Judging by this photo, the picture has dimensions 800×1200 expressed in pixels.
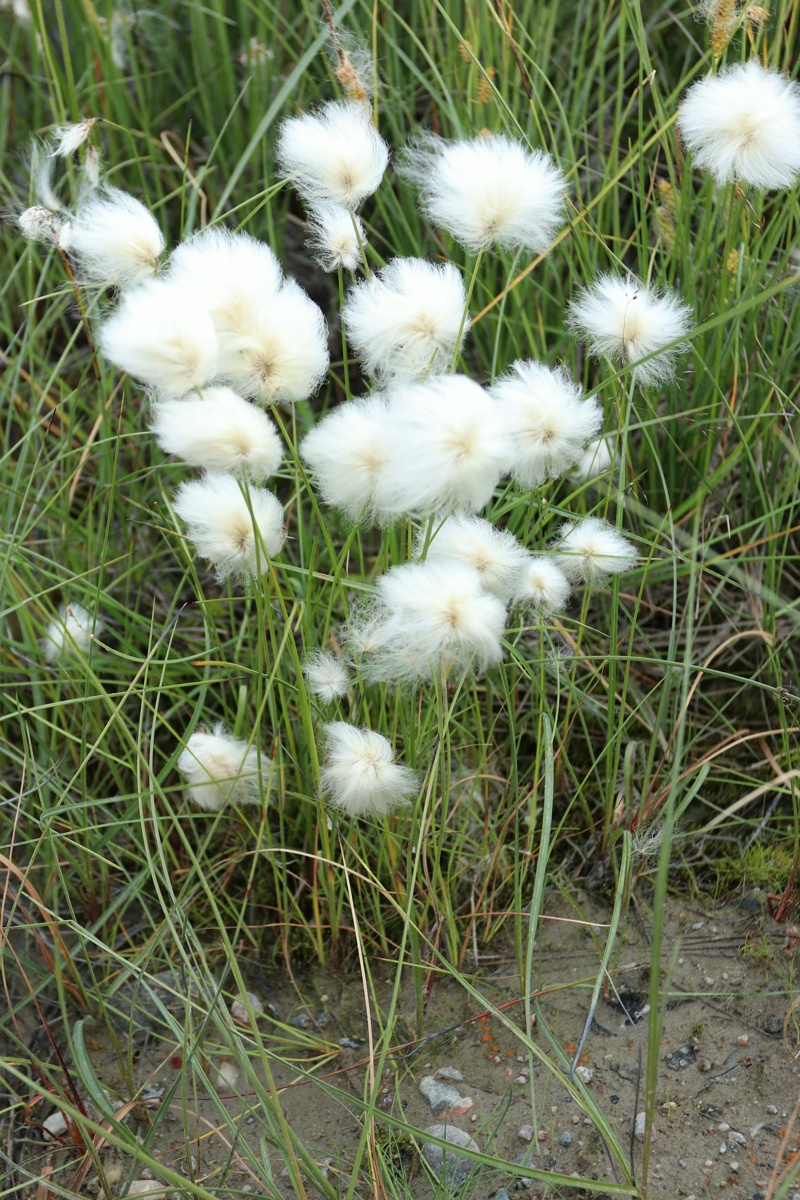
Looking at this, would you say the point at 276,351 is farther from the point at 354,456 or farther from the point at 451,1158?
the point at 451,1158

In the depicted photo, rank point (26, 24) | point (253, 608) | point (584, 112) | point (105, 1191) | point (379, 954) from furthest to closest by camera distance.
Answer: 1. point (26, 24)
2. point (584, 112)
3. point (253, 608)
4. point (379, 954)
5. point (105, 1191)

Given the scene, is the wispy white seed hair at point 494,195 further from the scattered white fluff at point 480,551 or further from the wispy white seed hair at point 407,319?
the scattered white fluff at point 480,551

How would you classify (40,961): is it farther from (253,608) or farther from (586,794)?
(586,794)

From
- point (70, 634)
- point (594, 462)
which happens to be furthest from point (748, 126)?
point (70, 634)

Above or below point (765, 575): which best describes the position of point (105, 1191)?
below

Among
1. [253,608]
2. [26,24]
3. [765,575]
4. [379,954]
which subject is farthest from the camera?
[26,24]

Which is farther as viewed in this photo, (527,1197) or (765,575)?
(765,575)

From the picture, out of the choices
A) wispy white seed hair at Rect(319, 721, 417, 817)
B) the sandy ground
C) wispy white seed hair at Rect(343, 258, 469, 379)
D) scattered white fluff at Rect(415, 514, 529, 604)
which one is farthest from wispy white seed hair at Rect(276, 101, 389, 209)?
the sandy ground

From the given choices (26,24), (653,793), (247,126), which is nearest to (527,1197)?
(653,793)

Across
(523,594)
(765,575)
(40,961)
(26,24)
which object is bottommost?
(40,961)
